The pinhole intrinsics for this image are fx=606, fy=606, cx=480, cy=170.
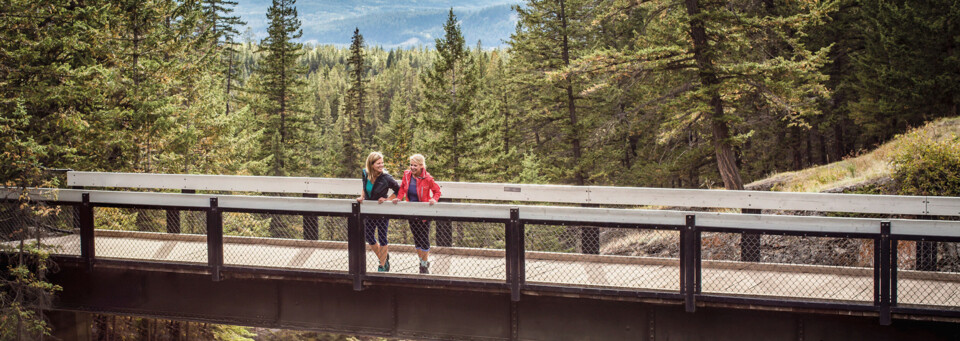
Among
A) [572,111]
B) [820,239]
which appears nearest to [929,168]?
[820,239]

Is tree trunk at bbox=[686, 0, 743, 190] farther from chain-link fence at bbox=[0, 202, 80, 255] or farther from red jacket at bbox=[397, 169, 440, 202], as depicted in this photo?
chain-link fence at bbox=[0, 202, 80, 255]

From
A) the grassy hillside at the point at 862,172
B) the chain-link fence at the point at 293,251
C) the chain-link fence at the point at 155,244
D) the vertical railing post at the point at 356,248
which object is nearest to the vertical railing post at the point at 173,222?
the chain-link fence at the point at 155,244

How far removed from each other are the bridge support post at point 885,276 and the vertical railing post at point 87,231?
365 inches

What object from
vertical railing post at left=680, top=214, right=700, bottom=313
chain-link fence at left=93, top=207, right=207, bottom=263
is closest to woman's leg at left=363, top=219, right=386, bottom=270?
chain-link fence at left=93, top=207, right=207, bottom=263

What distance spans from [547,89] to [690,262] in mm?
26117

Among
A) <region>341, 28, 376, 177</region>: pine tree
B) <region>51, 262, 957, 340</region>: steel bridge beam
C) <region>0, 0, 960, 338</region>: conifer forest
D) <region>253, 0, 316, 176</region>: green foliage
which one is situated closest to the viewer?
<region>51, 262, 957, 340</region>: steel bridge beam

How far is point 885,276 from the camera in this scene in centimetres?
598

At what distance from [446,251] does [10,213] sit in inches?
253

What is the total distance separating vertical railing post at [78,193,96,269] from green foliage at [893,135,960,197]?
46.0 feet

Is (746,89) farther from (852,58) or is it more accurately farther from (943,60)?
→ (852,58)

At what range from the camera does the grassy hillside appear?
1340cm

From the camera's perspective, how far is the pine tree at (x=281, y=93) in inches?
1635

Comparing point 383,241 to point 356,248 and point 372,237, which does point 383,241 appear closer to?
point 372,237

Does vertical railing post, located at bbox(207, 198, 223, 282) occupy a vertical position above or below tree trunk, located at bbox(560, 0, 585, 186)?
below
